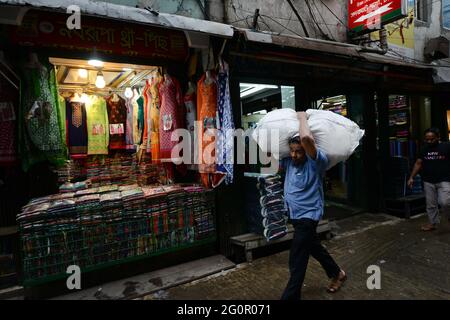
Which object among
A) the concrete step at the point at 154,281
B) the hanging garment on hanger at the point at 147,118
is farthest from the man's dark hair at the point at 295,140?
the hanging garment on hanger at the point at 147,118

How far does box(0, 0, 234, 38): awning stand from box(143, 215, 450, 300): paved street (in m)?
3.61

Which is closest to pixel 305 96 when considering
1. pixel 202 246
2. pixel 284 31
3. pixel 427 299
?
pixel 284 31

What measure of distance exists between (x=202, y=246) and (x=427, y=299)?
327cm

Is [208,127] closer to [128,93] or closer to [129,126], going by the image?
[129,126]

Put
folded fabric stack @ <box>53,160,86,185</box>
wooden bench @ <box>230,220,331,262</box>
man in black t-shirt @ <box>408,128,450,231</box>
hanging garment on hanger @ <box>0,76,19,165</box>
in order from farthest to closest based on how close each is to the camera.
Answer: man in black t-shirt @ <box>408,128,450,231</box> → folded fabric stack @ <box>53,160,86,185</box> → wooden bench @ <box>230,220,331,262</box> → hanging garment on hanger @ <box>0,76,19,165</box>

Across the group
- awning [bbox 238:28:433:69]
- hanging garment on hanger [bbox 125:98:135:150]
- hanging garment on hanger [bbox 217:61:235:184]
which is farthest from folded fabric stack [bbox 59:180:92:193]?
awning [bbox 238:28:433:69]

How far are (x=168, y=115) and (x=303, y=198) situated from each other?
2.79 m

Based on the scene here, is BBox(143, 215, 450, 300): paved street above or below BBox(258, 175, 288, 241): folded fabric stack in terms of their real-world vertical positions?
below

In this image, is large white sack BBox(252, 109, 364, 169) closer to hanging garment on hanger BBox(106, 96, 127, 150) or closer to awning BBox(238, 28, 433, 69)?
awning BBox(238, 28, 433, 69)


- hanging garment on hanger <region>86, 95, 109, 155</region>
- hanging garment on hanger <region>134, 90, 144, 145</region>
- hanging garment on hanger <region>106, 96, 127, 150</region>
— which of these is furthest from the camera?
hanging garment on hanger <region>106, 96, 127, 150</region>

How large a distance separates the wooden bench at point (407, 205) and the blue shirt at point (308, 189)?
17.2ft

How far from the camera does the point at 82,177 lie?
5.86 meters

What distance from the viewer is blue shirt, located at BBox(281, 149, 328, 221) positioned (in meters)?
3.36

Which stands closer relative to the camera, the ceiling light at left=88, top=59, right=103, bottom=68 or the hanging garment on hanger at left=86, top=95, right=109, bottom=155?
the ceiling light at left=88, top=59, right=103, bottom=68
